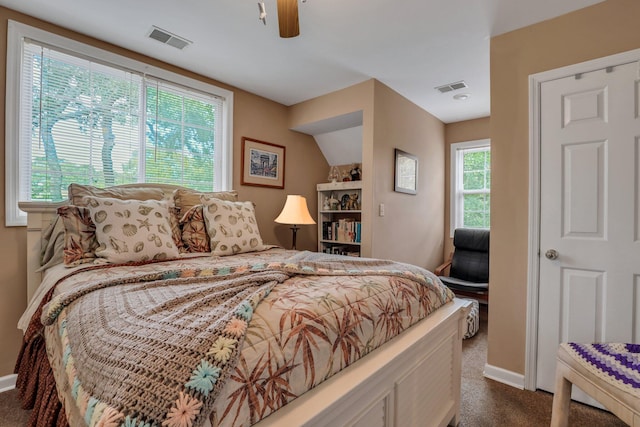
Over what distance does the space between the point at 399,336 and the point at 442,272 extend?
9.76ft

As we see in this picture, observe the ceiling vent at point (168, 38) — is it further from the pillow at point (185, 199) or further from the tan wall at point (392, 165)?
the tan wall at point (392, 165)

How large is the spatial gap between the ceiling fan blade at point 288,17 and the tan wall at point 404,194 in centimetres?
154

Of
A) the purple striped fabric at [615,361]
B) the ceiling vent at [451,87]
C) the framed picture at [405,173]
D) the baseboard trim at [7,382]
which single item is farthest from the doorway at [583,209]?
the baseboard trim at [7,382]

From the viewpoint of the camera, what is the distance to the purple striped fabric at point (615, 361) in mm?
1242

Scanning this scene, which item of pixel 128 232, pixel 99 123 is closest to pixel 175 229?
pixel 128 232

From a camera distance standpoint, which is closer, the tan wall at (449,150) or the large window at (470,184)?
the large window at (470,184)

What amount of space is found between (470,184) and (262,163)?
2760 mm

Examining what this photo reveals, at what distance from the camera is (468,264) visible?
363 centimetres

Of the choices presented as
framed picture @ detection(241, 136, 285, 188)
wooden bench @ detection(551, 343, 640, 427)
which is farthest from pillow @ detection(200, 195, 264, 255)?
wooden bench @ detection(551, 343, 640, 427)

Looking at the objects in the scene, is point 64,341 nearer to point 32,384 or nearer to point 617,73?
point 32,384

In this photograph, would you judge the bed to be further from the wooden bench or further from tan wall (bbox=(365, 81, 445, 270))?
tan wall (bbox=(365, 81, 445, 270))

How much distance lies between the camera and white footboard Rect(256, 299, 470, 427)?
80 centimetres

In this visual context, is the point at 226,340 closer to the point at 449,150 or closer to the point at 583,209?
the point at 583,209

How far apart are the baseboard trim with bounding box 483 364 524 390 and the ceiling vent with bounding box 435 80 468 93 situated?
246cm
